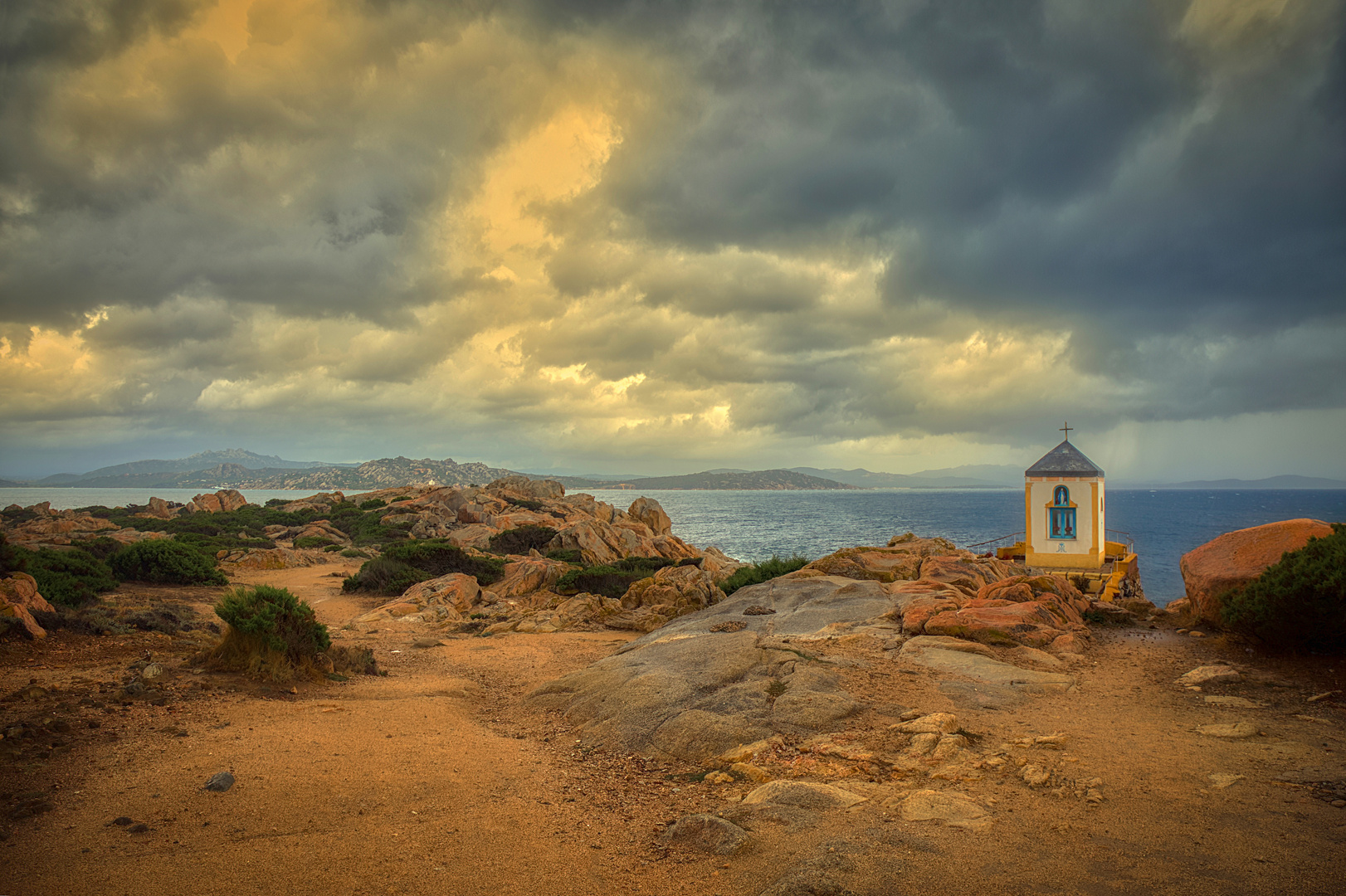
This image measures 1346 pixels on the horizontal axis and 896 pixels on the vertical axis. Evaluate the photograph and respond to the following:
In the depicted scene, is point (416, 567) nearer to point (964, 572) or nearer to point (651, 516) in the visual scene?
point (964, 572)

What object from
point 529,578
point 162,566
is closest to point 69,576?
point 162,566

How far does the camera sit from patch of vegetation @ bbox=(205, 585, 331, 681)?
9633mm

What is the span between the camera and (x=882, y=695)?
28.5ft

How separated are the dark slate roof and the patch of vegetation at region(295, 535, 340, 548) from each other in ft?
115

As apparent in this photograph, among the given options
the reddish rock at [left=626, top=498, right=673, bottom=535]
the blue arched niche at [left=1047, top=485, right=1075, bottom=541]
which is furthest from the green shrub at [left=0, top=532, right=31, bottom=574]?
the reddish rock at [left=626, top=498, right=673, bottom=535]

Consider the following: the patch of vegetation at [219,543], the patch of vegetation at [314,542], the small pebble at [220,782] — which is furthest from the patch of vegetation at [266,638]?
the patch of vegetation at [314,542]

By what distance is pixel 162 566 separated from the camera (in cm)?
2055

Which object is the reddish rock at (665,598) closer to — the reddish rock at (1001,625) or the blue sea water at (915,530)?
the reddish rock at (1001,625)

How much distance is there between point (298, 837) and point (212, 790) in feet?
4.16

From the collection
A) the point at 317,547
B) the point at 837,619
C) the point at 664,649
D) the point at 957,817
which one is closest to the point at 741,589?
the point at 837,619

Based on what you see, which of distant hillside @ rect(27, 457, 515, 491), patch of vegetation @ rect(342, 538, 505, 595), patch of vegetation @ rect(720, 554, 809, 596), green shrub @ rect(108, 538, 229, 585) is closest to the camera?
patch of vegetation @ rect(720, 554, 809, 596)

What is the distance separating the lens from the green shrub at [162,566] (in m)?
20.2

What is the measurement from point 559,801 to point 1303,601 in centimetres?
1053

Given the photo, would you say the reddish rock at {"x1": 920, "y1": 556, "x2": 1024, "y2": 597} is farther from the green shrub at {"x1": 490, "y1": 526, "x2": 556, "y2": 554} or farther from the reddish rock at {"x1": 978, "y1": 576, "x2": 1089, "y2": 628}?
the green shrub at {"x1": 490, "y1": 526, "x2": 556, "y2": 554}
